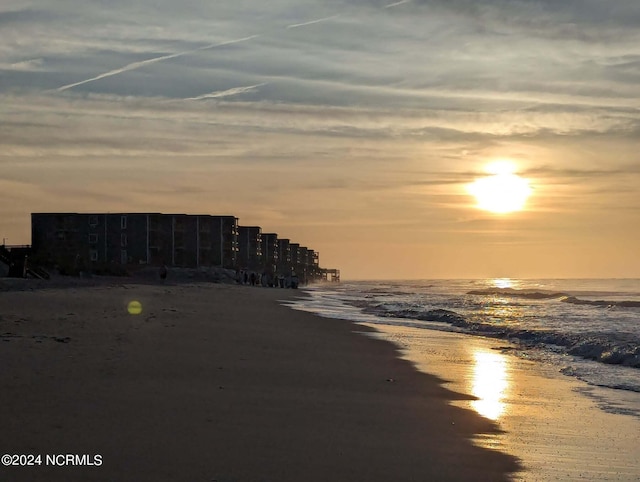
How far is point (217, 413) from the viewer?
8625 millimetres

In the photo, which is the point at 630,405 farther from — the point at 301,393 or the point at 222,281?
the point at 222,281

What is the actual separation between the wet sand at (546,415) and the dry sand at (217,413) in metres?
0.39

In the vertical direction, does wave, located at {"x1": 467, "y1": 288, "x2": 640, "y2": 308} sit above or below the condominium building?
below

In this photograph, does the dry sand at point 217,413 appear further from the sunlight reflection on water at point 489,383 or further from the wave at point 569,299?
the wave at point 569,299

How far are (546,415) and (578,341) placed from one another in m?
12.8

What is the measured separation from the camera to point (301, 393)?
35.3 feet

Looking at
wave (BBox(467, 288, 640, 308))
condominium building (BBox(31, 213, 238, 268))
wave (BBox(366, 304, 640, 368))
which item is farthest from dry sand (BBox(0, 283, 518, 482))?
condominium building (BBox(31, 213, 238, 268))

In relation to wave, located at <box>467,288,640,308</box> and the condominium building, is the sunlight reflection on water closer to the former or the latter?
wave, located at <box>467,288,640,308</box>

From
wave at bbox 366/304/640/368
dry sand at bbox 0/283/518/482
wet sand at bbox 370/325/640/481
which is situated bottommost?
wave at bbox 366/304/640/368

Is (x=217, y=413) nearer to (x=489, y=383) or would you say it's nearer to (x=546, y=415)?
(x=546, y=415)

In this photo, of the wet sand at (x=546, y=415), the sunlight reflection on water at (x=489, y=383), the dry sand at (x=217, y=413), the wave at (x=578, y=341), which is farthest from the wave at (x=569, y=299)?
the dry sand at (x=217, y=413)

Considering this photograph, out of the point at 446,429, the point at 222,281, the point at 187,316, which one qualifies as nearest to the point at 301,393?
the point at 446,429

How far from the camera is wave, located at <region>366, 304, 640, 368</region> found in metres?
18.4

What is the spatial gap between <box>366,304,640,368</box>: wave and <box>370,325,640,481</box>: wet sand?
85.3 inches
